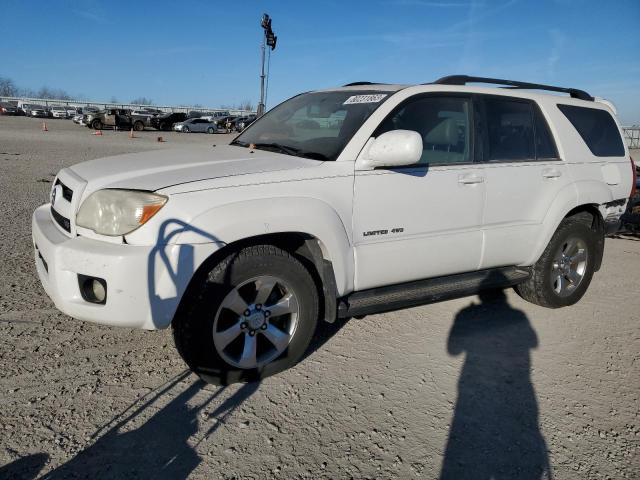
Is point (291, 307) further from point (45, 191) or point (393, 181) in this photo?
point (45, 191)

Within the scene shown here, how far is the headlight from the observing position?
8.59ft

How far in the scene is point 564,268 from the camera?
4.59 metres

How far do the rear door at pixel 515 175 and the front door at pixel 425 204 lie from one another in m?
0.14

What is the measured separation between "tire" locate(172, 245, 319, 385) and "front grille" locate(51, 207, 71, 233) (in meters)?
0.83

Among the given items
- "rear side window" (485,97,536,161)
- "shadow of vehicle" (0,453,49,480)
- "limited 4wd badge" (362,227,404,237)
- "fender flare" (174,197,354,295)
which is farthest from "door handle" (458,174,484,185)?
"shadow of vehicle" (0,453,49,480)

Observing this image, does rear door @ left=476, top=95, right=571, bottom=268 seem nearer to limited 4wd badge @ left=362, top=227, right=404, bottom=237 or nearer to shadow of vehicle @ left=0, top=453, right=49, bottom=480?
limited 4wd badge @ left=362, top=227, right=404, bottom=237

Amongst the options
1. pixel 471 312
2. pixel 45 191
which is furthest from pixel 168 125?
pixel 471 312

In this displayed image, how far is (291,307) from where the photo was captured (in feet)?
10.1

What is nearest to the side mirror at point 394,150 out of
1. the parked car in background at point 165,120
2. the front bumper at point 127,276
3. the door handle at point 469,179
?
the door handle at point 469,179

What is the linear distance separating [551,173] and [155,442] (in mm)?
3576

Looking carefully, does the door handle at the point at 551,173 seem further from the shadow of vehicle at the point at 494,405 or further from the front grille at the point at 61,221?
the front grille at the point at 61,221

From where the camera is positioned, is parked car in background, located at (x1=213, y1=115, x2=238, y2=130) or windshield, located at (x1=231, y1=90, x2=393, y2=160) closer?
windshield, located at (x1=231, y1=90, x2=393, y2=160)

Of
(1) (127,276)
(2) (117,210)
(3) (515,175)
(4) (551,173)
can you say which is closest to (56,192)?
(2) (117,210)

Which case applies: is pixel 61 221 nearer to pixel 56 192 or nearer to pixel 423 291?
pixel 56 192
